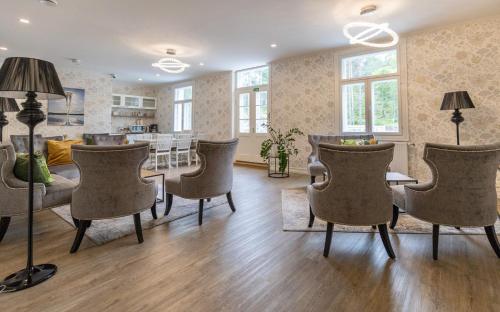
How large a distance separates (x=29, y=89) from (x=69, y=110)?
23.0 ft

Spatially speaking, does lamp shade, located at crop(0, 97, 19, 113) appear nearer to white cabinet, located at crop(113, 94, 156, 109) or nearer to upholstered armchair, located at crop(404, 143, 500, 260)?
upholstered armchair, located at crop(404, 143, 500, 260)

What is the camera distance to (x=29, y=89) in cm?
158

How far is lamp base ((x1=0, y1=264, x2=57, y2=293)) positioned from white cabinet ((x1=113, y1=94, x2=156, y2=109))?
8117mm

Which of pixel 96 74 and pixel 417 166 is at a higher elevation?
pixel 96 74

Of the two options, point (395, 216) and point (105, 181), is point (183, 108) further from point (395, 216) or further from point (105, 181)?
point (395, 216)

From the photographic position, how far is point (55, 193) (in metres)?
2.44

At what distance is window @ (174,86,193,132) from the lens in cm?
897

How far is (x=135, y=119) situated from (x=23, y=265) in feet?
28.3

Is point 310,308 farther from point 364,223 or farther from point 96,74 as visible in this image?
point 96,74

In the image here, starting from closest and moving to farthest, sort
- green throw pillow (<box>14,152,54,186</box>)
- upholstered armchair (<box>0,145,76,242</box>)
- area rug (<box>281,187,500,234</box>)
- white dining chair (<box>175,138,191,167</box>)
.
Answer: upholstered armchair (<box>0,145,76,242</box>)
green throw pillow (<box>14,152,54,186</box>)
area rug (<box>281,187,500,234</box>)
white dining chair (<box>175,138,191,167</box>)

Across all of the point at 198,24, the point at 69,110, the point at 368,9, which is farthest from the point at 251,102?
the point at 69,110

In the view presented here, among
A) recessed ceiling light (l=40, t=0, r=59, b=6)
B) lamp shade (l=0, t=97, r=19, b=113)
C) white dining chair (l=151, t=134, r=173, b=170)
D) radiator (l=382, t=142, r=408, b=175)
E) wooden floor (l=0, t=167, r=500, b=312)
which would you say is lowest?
wooden floor (l=0, t=167, r=500, b=312)

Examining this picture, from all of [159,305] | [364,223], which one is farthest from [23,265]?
[364,223]

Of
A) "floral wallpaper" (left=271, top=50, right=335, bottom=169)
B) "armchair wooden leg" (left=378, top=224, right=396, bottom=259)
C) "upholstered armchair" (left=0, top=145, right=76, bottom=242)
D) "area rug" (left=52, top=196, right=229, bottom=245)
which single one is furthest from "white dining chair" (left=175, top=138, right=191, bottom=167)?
"armchair wooden leg" (left=378, top=224, right=396, bottom=259)
